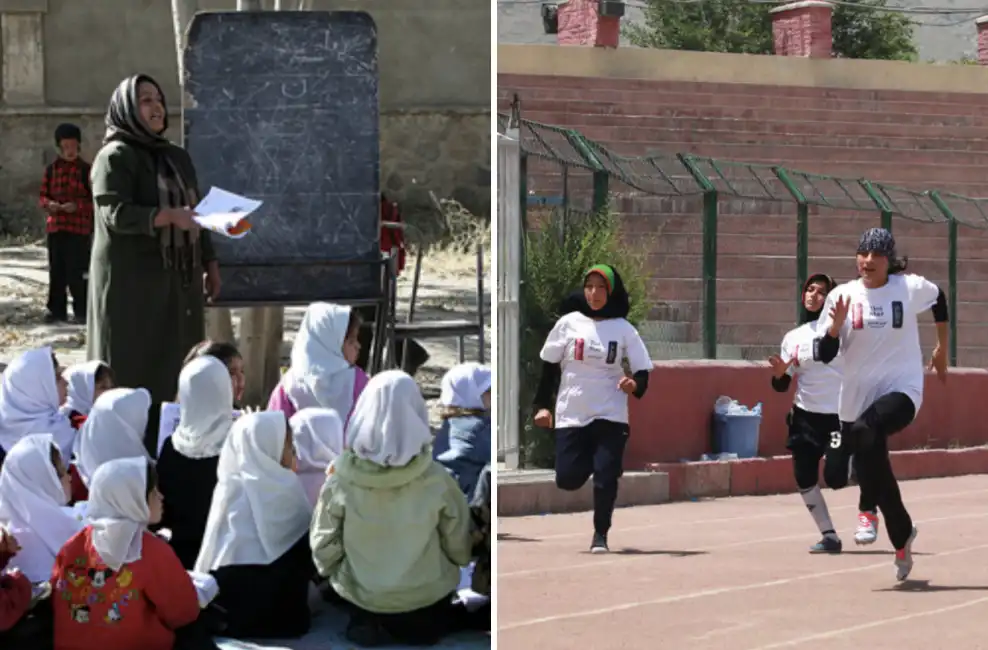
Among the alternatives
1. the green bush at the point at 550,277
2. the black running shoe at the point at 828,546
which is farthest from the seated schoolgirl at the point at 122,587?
the green bush at the point at 550,277

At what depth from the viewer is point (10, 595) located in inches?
245

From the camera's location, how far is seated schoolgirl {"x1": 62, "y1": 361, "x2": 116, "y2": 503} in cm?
776

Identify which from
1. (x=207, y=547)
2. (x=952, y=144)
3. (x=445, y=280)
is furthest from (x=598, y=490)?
(x=952, y=144)

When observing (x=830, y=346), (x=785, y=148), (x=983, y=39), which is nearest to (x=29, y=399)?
(x=830, y=346)

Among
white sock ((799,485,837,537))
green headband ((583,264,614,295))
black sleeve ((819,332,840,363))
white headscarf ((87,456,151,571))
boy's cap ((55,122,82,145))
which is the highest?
boy's cap ((55,122,82,145))

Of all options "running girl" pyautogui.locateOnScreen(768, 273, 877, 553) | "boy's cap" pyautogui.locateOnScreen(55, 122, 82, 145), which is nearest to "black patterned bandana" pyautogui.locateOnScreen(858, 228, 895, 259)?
"running girl" pyautogui.locateOnScreen(768, 273, 877, 553)

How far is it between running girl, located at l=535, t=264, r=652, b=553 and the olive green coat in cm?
179

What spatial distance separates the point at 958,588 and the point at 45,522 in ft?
12.0

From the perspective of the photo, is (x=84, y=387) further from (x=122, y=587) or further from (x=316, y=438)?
(x=122, y=587)

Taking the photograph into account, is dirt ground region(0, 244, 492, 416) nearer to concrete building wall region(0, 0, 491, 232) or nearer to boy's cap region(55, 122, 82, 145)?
boy's cap region(55, 122, 82, 145)

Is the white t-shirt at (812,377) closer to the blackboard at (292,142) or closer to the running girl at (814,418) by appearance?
the running girl at (814,418)

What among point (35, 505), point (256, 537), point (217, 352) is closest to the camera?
point (35, 505)

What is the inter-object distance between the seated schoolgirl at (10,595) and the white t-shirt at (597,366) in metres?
3.37

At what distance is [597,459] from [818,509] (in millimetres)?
1083
